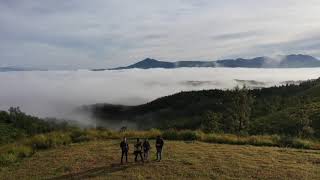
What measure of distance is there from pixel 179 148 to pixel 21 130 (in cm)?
15759

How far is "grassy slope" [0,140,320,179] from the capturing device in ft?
104

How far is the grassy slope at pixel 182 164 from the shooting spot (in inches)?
1248

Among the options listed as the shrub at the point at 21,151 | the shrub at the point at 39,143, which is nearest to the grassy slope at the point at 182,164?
the shrub at the point at 21,151

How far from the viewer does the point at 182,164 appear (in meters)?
34.4

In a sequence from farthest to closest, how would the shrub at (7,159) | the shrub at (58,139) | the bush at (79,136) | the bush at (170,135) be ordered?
the bush at (170,135)
the bush at (79,136)
the shrub at (58,139)
the shrub at (7,159)

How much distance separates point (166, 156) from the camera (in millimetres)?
37594

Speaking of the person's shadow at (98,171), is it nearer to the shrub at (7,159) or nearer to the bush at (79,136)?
the shrub at (7,159)

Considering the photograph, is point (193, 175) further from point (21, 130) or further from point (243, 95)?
point (21, 130)

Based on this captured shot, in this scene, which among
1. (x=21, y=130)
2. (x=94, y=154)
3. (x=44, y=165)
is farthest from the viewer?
(x=21, y=130)

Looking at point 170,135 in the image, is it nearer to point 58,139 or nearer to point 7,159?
point 58,139

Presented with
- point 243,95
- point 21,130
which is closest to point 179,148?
point 243,95

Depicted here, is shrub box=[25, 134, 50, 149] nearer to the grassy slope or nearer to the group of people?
the grassy slope

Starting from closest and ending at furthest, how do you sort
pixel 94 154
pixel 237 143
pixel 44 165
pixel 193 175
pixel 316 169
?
pixel 193 175 < pixel 316 169 < pixel 44 165 < pixel 94 154 < pixel 237 143

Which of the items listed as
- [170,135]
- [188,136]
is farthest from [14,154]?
[188,136]
